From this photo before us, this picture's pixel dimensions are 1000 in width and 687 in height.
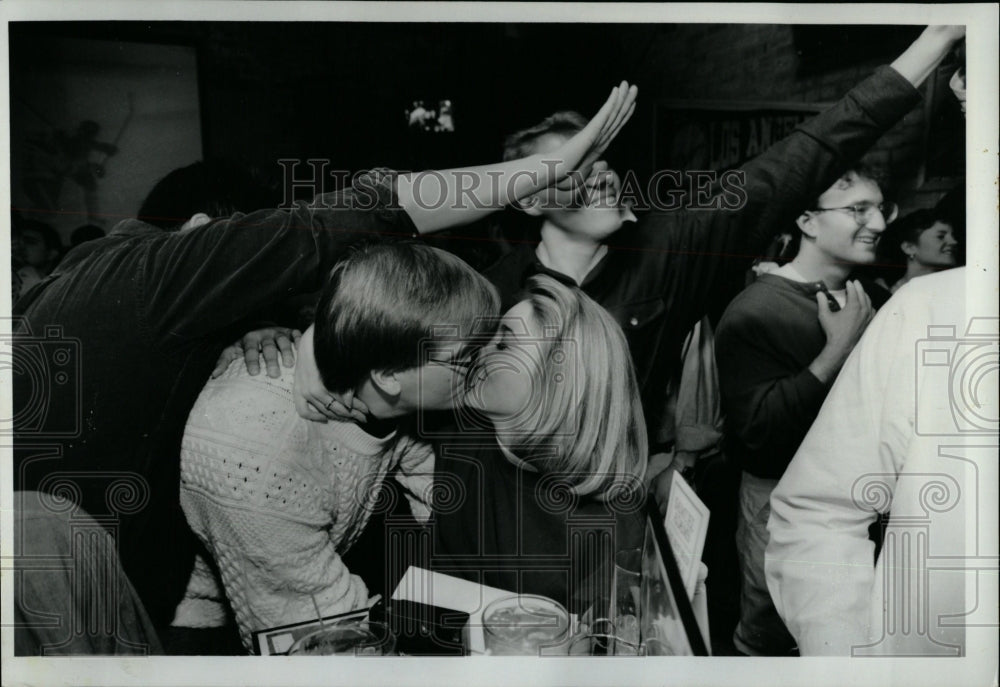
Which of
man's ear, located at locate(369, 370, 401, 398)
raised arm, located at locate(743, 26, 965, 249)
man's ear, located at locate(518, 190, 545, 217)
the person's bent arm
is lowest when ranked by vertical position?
the person's bent arm

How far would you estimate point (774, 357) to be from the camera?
2.35m

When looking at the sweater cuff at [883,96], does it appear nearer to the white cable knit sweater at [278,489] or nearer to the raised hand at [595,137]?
the raised hand at [595,137]

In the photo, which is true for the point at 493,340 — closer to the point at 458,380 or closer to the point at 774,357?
→ the point at 458,380

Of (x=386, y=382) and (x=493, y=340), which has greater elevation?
(x=493, y=340)

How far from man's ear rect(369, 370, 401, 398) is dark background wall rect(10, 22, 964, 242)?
0.55 metres

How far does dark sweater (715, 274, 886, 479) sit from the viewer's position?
7.68ft

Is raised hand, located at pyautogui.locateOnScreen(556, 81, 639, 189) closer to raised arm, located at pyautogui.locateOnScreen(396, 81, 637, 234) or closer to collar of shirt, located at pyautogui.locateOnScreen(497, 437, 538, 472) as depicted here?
raised arm, located at pyautogui.locateOnScreen(396, 81, 637, 234)

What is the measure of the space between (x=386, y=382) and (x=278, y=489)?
15.8 inches

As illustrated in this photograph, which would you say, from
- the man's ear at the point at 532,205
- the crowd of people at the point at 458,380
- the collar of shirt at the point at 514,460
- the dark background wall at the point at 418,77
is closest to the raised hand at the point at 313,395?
the crowd of people at the point at 458,380

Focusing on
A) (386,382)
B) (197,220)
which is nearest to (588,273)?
(386,382)

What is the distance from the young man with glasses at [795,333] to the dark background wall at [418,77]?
39 cm

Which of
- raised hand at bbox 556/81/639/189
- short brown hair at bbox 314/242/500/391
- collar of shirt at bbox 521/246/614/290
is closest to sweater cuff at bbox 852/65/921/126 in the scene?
raised hand at bbox 556/81/639/189

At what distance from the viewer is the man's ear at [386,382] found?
7.54 ft

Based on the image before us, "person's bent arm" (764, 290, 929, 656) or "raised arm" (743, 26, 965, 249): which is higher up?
"raised arm" (743, 26, 965, 249)
